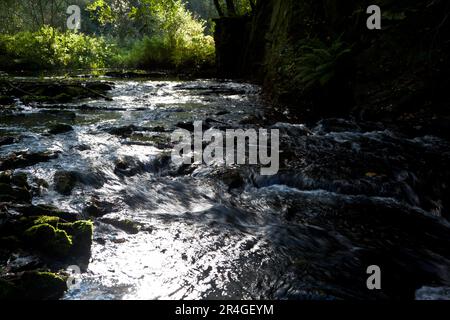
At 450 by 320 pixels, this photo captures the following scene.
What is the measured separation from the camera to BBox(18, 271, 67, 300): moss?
2219 millimetres

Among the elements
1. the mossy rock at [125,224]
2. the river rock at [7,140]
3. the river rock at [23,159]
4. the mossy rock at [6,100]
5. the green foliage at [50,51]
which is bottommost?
the mossy rock at [125,224]

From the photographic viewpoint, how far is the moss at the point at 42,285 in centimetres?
222

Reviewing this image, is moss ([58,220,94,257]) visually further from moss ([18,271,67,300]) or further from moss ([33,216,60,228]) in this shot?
moss ([18,271,67,300])

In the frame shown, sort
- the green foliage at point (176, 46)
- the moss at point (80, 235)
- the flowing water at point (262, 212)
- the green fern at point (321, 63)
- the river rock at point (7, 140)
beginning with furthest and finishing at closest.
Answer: the green foliage at point (176, 46)
the green fern at point (321, 63)
the river rock at point (7, 140)
the moss at point (80, 235)
the flowing water at point (262, 212)

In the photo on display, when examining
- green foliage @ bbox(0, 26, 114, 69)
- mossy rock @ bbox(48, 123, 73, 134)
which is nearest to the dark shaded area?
mossy rock @ bbox(48, 123, 73, 134)

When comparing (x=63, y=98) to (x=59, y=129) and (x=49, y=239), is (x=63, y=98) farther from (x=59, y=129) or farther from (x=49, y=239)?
(x=49, y=239)

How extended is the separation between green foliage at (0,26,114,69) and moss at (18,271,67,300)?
20.5m

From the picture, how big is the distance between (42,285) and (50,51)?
2231 cm

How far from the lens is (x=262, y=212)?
373cm

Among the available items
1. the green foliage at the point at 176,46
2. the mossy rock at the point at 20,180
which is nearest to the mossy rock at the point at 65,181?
the mossy rock at the point at 20,180

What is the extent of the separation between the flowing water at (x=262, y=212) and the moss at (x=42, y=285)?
0.11 meters

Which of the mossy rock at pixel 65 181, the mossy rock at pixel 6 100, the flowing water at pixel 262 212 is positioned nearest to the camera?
the flowing water at pixel 262 212

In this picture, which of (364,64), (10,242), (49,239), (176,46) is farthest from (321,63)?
(176,46)

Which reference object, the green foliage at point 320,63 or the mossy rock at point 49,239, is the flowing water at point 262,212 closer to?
the mossy rock at point 49,239
